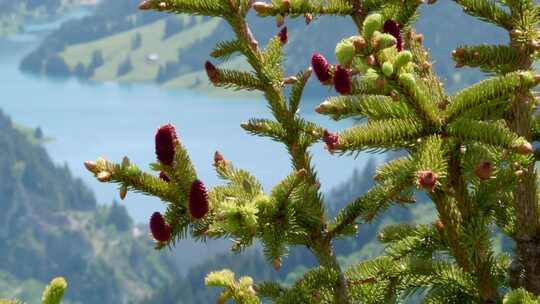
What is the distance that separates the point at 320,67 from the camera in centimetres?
498

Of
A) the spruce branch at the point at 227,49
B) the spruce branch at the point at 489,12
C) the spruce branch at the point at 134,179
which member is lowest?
the spruce branch at the point at 134,179

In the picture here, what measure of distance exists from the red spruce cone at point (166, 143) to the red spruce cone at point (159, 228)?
0.32 m

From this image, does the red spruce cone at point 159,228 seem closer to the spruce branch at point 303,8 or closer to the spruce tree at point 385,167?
the spruce tree at point 385,167

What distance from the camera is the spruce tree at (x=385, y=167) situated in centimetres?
428

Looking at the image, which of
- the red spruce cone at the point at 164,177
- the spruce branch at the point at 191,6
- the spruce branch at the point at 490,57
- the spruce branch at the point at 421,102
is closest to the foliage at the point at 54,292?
the red spruce cone at the point at 164,177

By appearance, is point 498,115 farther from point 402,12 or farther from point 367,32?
point 367,32

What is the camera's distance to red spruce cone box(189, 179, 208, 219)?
438cm

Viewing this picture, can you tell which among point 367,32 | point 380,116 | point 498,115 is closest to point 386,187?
point 380,116

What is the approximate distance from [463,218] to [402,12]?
1.45m

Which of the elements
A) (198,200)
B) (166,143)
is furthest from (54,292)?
(166,143)

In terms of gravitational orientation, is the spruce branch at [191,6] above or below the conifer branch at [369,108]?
above

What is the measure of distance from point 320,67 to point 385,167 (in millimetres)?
752

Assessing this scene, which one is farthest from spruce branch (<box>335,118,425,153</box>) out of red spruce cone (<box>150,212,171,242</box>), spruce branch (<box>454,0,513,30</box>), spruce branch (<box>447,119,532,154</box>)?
spruce branch (<box>454,0,513,30</box>)

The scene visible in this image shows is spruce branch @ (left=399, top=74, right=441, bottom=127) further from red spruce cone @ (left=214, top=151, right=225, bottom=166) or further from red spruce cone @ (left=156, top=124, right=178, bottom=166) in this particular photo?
red spruce cone @ (left=214, top=151, right=225, bottom=166)
